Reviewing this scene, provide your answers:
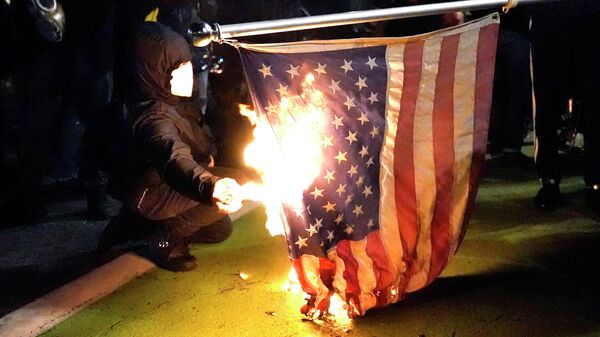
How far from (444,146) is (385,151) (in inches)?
13.7

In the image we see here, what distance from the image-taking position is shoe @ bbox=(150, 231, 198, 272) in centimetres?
416

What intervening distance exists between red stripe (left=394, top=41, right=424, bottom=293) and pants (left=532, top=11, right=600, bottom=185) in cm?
226

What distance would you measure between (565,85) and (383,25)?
2016 mm

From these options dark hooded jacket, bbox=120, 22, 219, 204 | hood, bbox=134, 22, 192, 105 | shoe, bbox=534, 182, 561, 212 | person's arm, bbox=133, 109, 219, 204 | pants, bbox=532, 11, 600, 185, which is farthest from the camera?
shoe, bbox=534, 182, 561, 212

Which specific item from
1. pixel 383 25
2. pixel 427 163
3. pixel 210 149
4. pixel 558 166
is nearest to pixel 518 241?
pixel 558 166

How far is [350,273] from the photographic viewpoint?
10.6 feet

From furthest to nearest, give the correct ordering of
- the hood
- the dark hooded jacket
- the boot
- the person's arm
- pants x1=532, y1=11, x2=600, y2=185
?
the boot
pants x1=532, y1=11, x2=600, y2=185
the hood
the dark hooded jacket
the person's arm

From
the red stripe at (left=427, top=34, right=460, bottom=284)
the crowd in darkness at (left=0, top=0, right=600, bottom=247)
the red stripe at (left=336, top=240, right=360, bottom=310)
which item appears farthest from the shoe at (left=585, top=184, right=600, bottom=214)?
the red stripe at (left=336, top=240, right=360, bottom=310)

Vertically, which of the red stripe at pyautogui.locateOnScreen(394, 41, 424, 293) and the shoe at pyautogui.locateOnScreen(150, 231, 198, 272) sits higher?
the red stripe at pyautogui.locateOnScreen(394, 41, 424, 293)

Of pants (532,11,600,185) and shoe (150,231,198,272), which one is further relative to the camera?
pants (532,11,600,185)

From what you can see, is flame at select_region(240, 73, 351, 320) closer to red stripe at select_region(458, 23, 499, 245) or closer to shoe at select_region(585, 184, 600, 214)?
red stripe at select_region(458, 23, 499, 245)

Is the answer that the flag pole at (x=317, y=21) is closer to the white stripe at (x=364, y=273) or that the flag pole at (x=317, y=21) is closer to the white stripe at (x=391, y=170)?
the white stripe at (x=391, y=170)

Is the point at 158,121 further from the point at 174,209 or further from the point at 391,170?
the point at 391,170

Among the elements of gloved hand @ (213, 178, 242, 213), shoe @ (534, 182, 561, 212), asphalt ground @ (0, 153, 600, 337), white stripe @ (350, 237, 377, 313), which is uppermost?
gloved hand @ (213, 178, 242, 213)
